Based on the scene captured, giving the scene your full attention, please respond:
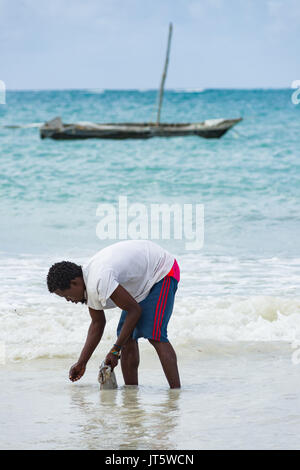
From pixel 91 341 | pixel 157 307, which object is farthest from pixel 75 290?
pixel 157 307

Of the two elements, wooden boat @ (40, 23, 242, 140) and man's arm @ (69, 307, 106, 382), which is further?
wooden boat @ (40, 23, 242, 140)

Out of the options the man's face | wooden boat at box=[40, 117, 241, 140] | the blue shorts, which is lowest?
the blue shorts

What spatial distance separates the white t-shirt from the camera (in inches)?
155

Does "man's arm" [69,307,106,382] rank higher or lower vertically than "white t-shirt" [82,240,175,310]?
lower

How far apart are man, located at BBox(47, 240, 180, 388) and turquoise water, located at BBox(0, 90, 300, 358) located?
54.8 inches

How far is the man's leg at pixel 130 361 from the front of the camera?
445 cm

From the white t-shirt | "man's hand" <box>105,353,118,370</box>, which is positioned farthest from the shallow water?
the white t-shirt

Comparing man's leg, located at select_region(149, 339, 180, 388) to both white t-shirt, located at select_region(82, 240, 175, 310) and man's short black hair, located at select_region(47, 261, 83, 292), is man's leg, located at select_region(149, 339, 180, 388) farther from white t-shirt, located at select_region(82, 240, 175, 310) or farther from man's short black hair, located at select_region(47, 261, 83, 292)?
man's short black hair, located at select_region(47, 261, 83, 292)

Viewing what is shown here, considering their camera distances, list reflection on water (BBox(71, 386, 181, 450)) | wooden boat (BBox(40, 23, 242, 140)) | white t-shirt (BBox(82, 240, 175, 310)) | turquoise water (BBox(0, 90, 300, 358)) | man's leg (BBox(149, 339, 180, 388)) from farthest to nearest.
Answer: wooden boat (BBox(40, 23, 242, 140)) → turquoise water (BBox(0, 90, 300, 358)) → man's leg (BBox(149, 339, 180, 388)) → white t-shirt (BBox(82, 240, 175, 310)) → reflection on water (BBox(71, 386, 181, 450))

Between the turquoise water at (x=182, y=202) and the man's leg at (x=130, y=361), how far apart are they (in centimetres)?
107

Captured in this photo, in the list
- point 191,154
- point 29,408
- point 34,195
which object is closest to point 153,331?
point 29,408

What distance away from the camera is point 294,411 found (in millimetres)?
3951
